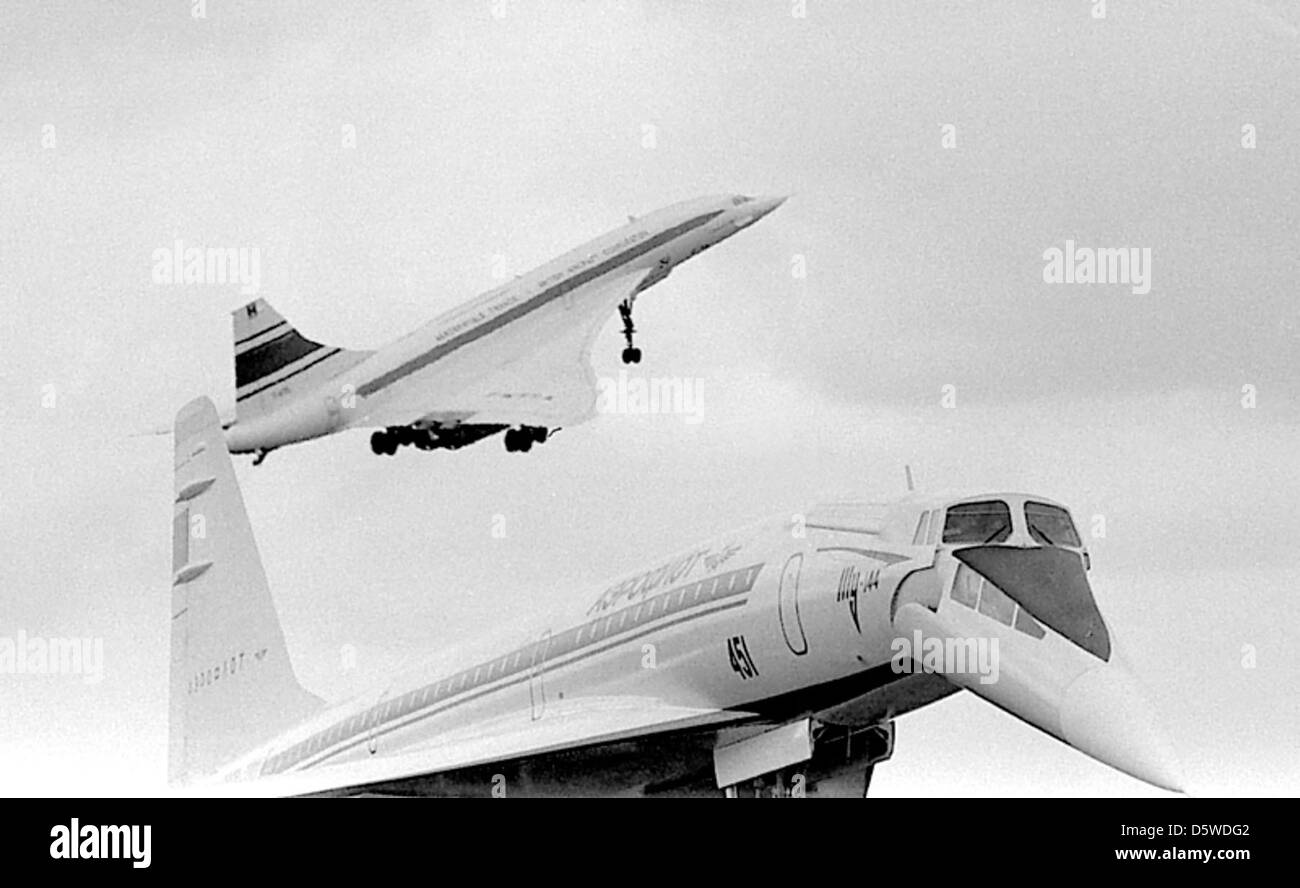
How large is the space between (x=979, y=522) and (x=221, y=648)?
18.9ft

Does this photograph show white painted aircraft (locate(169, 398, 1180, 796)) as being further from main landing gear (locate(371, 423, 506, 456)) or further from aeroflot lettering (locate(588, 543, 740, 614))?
main landing gear (locate(371, 423, 506, 456))

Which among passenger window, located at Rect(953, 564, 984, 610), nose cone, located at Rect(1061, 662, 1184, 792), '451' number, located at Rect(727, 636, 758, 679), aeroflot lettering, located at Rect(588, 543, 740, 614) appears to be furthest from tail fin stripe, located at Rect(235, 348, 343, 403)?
nose cone, located at Rect(1061, 662, 1184, 792)

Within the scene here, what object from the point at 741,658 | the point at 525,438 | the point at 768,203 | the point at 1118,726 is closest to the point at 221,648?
the point at 525,438

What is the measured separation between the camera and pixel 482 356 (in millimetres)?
11352

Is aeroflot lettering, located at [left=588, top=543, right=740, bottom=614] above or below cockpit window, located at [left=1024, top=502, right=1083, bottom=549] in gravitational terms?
below

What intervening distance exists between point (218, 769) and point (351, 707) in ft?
4.64

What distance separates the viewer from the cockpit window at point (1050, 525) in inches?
395

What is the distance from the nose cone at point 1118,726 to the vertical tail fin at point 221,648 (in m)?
5.58

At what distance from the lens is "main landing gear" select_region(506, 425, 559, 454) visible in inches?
430
